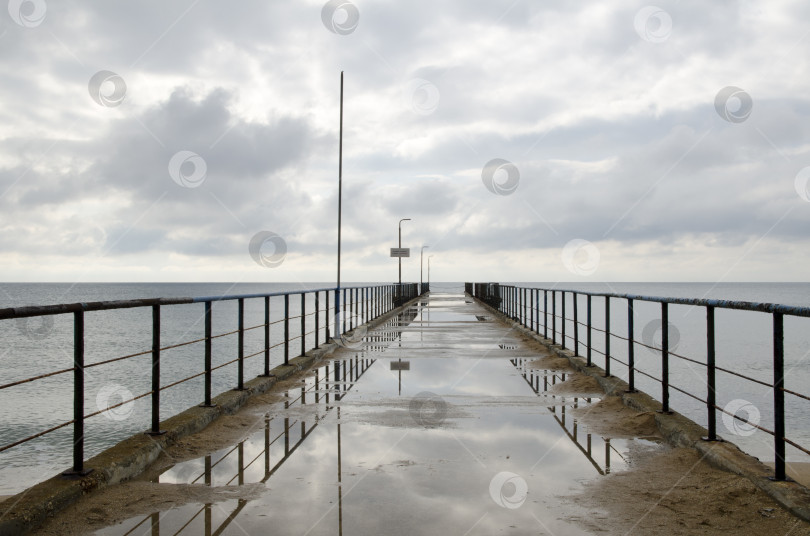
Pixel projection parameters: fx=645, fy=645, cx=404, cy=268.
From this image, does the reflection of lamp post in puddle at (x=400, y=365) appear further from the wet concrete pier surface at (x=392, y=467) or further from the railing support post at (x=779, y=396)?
the railing support post at (x=779, y=396)

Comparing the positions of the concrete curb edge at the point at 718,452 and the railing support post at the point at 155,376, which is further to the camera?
the railing support post at the point at 155,376

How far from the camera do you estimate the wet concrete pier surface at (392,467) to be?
3707 millimetres

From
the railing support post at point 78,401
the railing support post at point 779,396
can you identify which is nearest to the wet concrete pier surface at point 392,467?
the railing support post at point 78,401

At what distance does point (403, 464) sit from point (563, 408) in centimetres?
302

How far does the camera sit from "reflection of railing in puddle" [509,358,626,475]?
5247mm

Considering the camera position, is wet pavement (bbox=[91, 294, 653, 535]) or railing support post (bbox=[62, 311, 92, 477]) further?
railing support post (bbox=[62, 311, 92, 477])

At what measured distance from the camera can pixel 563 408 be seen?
7309 mm

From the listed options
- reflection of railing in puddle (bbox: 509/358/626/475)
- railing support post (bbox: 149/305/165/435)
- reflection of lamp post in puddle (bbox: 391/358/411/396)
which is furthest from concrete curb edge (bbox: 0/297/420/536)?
reflection of railing in puddle (bbox: 509/358/626/475)

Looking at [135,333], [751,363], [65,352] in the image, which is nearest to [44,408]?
[65,352]

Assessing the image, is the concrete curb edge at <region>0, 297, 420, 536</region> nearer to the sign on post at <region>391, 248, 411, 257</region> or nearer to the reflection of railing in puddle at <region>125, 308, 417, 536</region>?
the reflection of railing in puddle at <region>125, 308, 417, 536</region>

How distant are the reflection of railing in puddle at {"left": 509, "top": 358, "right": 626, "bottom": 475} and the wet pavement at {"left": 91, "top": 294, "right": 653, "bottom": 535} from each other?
0.02 m

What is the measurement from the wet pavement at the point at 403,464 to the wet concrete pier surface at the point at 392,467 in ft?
0.04

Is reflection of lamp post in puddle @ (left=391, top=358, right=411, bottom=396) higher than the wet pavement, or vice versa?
the wet pavement

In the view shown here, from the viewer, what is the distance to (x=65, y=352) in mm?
43125
